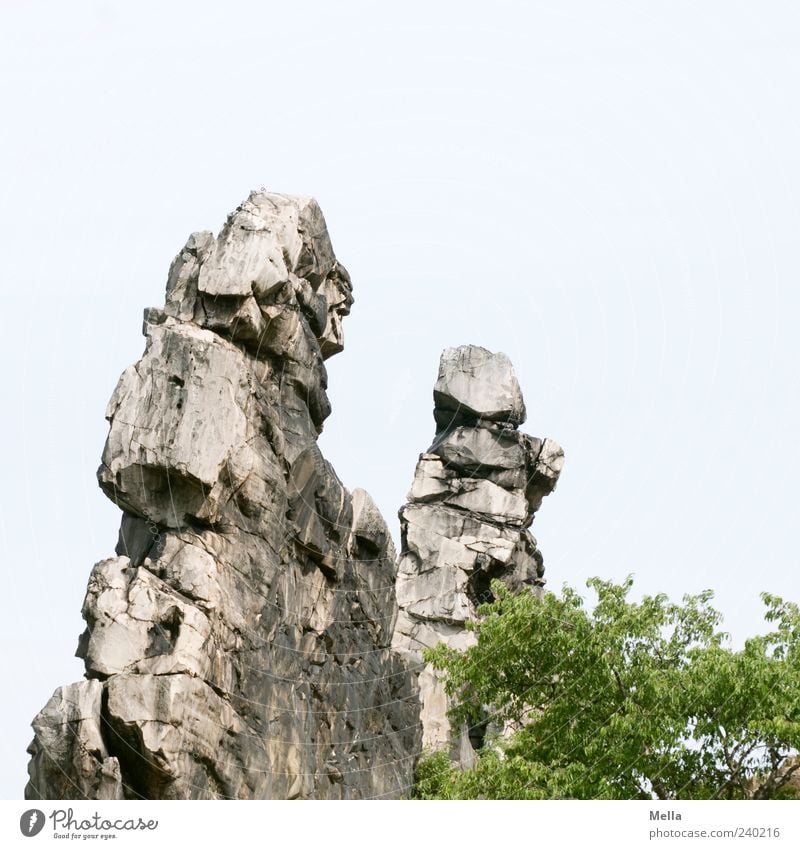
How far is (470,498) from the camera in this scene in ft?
204

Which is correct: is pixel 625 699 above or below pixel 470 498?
below

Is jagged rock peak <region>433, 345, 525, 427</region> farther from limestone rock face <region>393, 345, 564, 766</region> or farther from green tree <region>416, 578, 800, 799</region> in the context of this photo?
green tree <region>416, 578, 800, 799</region>

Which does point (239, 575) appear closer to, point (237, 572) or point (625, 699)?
point (237, 572)

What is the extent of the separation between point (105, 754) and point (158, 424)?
8008 millimetres

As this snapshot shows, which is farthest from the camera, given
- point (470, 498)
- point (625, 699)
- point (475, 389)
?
point (475, 389)

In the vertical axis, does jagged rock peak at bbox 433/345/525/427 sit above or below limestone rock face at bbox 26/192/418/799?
above

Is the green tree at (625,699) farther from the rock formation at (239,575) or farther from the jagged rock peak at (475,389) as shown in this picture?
the jagged rock peak at (475,389)

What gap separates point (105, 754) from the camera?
91.8 ft

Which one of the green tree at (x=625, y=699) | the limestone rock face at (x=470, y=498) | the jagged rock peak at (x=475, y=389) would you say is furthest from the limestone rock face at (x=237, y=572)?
the jagged rock peak at (x=475, y=389)

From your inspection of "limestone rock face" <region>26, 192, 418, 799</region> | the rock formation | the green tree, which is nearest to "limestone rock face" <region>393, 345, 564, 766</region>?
the rock formation
